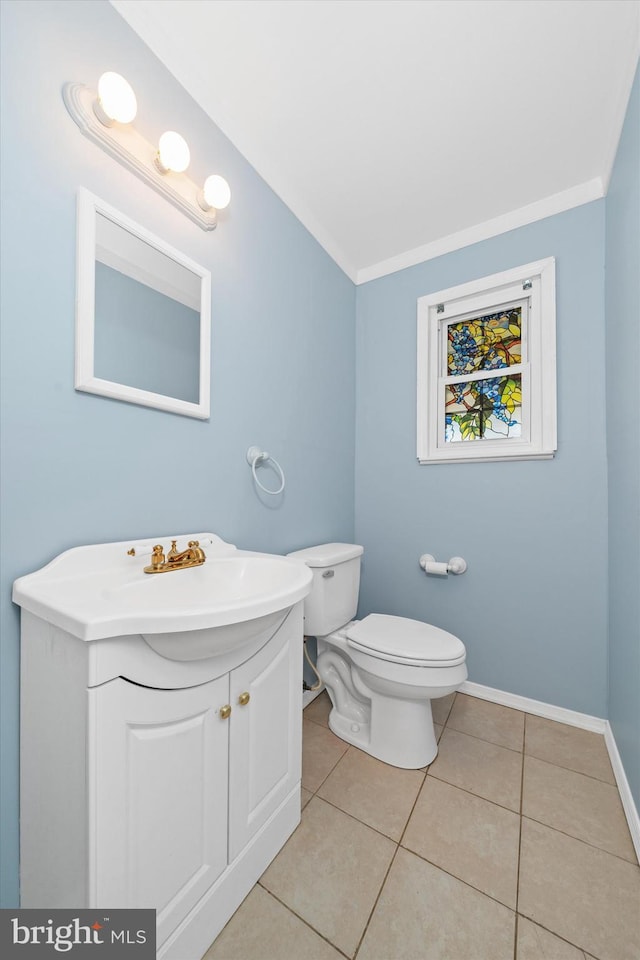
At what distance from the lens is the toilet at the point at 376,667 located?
1314 millimetres

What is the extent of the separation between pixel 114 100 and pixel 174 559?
1.20 m

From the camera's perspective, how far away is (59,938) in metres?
0.66

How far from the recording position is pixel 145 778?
67cm

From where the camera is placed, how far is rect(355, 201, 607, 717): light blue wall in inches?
62.1

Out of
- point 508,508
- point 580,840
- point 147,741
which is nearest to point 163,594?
point 147,741

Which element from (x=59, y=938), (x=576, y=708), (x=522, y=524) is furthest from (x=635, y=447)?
(x=59, y=938)

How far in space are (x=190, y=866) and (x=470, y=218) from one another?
8.46 ft

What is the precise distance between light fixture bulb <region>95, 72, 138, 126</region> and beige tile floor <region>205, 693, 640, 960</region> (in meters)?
2.00

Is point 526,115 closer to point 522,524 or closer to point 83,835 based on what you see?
point 522,524

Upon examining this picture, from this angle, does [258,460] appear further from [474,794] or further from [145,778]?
[474,794]

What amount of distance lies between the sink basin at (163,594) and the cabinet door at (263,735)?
161 millimetres

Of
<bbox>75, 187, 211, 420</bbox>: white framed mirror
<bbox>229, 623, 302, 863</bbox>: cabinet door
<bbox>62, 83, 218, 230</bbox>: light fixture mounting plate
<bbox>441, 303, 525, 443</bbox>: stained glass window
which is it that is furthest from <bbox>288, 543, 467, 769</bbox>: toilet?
<bbox>62, 83, 218, 230</bbox>: light fixture mounting plate

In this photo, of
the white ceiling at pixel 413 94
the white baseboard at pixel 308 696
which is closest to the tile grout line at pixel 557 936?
the white baseboard at pixel 308 696

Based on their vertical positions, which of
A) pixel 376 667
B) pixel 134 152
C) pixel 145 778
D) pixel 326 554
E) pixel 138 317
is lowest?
pixel 376 667
